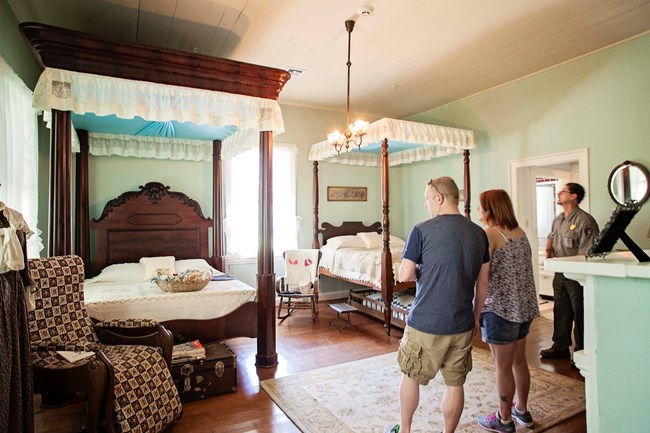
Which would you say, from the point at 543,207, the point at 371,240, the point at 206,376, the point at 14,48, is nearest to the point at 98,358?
the point at 206,376

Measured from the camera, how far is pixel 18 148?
3072 millimetres

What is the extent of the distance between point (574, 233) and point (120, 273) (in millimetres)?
4482

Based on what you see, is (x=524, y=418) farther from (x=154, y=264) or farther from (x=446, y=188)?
(x=154, y=264)

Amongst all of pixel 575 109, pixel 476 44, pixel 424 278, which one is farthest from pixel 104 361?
pixel 575 109

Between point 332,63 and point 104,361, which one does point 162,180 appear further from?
point 104,361

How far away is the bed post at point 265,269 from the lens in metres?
3.45

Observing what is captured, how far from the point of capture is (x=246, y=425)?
2.51 m

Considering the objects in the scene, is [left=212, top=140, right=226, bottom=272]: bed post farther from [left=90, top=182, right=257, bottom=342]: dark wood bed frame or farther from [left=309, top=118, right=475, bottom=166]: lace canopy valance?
[left=309, top=118, right=475, bottom=166]: lace canopy valance

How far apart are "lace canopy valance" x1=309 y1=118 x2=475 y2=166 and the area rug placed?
2.50 meters

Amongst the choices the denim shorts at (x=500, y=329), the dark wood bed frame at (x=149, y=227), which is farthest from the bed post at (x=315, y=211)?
the denim shorts at (x=500, y=329)

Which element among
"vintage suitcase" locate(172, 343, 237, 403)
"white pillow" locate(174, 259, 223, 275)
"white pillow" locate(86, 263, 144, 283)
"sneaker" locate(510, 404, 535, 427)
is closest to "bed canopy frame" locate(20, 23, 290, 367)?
"vintage suitcase" locate(172, 343, 237, 403)

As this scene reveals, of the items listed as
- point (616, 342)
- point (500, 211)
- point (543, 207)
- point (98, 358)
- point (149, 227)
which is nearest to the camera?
point (616, 342)

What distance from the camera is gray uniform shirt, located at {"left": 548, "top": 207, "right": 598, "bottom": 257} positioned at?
345cm

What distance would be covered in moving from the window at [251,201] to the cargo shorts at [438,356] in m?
3.86
